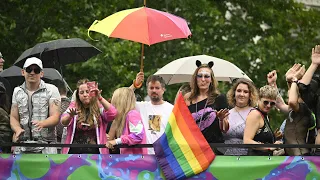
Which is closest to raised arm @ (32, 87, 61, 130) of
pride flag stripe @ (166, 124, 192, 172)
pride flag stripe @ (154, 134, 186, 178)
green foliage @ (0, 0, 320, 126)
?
pride flag stripe @ (154, 134, 186, 178)

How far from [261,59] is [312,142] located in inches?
629

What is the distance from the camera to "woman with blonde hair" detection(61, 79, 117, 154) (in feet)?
38.9

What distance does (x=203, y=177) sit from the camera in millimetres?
11555

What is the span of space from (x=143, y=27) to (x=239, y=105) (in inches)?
74.0

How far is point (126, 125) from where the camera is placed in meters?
12.0

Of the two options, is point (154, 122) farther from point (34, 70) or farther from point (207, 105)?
point (34, 70)

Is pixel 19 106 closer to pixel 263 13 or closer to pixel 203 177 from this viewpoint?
pixel 203 177

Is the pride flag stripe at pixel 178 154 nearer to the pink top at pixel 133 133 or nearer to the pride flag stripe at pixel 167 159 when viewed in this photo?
the pride flag stripe at pixel 167 159

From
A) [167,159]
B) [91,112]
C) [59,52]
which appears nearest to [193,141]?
[167,159]

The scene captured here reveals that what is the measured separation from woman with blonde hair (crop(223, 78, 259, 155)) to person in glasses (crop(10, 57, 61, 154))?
6.42 ft

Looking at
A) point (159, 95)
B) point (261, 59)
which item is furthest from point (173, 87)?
point (159, 95)

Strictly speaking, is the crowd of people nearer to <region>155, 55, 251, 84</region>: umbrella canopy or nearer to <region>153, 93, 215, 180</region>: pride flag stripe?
<region>153, 93, 215, 180</region>: pride flag stripe

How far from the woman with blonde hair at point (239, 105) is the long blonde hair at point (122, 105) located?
1.13 metres

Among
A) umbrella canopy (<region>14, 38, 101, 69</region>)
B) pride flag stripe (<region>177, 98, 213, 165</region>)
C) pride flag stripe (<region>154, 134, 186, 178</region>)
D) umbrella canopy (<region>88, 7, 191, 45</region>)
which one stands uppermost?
umbrella canopy (<region>88, 7, 191, 45</region>)
